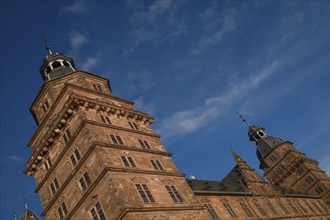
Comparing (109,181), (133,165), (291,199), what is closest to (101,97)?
(133,165)

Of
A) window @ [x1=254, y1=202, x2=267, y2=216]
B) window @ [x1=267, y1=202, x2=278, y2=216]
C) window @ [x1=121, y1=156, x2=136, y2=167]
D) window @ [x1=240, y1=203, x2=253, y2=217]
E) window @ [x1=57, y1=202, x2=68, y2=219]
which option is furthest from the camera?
window @ [x1=267, y1=202, x2=278, y2=216]

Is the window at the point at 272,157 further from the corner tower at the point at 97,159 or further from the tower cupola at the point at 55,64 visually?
the tower cupola at the point at 55,64

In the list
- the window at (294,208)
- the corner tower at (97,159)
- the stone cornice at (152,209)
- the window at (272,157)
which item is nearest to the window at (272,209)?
the window at (294,208)

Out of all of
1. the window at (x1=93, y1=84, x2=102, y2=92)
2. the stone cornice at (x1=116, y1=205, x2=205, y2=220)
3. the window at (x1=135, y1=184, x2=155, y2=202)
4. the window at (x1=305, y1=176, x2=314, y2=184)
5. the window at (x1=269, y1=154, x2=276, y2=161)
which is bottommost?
the stone cornice at (x1=116, y1=205, x2=205, y2=220)

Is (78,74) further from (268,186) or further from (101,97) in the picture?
(268,186)

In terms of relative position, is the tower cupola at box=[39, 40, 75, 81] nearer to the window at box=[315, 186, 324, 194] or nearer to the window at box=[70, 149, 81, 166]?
the window at box=[70, 149, 81, 166]

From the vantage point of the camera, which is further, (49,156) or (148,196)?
(49,156)

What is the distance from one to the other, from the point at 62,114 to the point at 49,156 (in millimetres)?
4851

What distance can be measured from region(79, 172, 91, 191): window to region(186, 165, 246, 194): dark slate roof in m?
14.8

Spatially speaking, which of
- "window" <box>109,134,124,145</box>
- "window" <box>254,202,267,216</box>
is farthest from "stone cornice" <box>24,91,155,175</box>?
"window" <box>254,202,267,216</box>

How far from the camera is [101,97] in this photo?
120 ft

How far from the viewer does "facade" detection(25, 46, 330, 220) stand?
27469 mm

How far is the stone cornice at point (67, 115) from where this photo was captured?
32250 millimetres

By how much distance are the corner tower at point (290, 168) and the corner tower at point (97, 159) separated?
4895 centimetres
